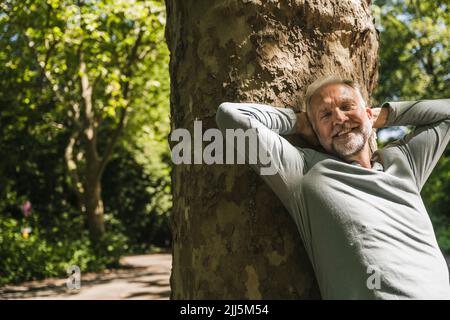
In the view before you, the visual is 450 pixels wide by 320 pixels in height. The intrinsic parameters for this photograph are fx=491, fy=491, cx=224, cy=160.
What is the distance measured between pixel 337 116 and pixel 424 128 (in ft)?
1.80

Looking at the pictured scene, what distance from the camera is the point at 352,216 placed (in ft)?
6.33

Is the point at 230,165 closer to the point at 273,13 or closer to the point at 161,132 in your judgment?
the point at 273,13

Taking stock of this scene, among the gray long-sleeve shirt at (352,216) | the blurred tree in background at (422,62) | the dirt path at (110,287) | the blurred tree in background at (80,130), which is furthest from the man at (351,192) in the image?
the blurred tree in background at (422,62)

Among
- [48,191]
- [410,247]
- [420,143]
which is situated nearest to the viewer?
[410,247]

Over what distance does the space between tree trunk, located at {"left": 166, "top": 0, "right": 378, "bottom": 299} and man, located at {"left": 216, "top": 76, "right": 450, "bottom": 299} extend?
0.10 m

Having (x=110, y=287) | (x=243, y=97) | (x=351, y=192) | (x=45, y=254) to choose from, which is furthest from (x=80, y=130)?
(x=351, y=192)

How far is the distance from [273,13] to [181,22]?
468 millimetres

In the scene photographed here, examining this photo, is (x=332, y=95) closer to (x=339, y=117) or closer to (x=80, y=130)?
(x=339, y=117)

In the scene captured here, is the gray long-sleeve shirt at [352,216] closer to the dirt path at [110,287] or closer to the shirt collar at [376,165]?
the shirt collar at [376,165]

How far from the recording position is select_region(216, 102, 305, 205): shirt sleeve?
2.00 m

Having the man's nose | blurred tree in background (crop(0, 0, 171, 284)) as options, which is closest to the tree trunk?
the man's nose

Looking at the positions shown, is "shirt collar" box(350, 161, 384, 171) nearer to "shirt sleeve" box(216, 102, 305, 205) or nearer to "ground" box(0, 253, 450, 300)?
"shirt sleeve" box(216, 102, 305, 205)
